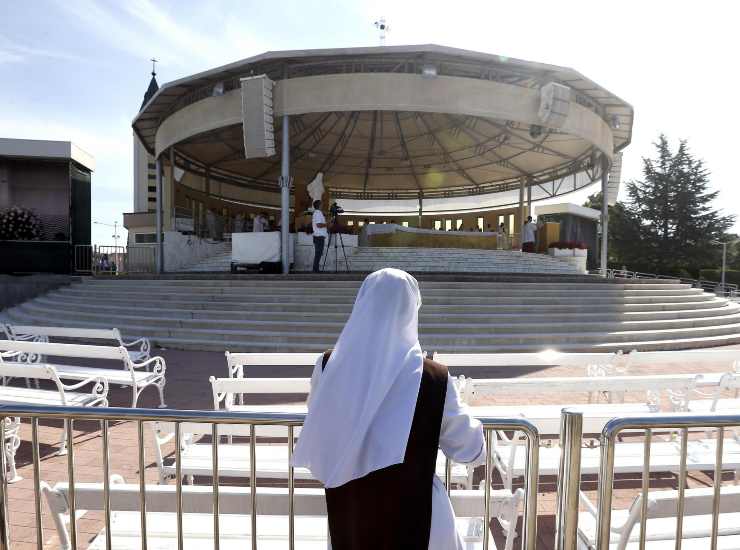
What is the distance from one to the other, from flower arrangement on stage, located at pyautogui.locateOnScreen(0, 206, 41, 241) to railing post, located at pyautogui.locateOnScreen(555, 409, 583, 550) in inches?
783

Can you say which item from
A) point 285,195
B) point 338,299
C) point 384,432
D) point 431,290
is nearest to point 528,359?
point 384,432

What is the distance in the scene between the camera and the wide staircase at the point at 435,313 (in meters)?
9.27

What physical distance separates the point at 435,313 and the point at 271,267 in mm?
6678

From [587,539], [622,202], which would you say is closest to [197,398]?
[587,539]

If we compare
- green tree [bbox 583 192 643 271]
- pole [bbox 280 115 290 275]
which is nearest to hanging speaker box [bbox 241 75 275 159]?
pole [bbox 280 115 290 275]

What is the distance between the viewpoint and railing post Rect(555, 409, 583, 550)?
1896mm

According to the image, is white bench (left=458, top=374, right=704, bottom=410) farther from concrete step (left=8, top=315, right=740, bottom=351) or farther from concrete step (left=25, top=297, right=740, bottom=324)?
concrete step (left=25, top=297, right=740, bottom=324)

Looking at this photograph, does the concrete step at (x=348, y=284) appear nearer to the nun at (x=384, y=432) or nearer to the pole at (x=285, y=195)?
the pole at (x=285, y=195)

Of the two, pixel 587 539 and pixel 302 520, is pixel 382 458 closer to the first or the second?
pixel 302 520

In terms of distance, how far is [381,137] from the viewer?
79.8 ft

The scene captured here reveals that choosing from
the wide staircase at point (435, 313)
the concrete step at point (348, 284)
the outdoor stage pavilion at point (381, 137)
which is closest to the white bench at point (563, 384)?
the wide staircase at point (435, 313)

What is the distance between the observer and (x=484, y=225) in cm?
2998

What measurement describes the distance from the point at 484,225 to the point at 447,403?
96.6 ft

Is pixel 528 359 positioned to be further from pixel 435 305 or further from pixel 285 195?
pixel 285 195
